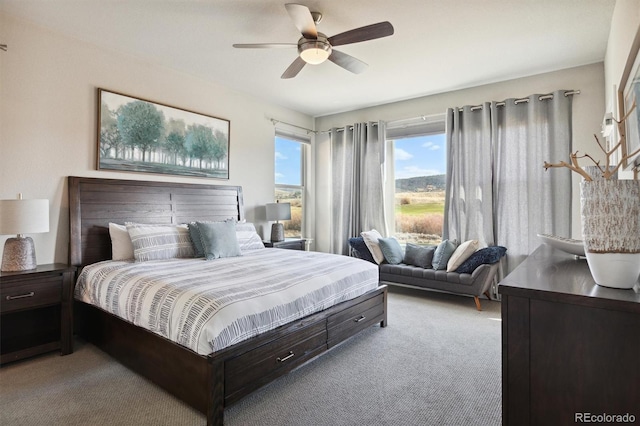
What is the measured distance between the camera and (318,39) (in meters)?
2.70

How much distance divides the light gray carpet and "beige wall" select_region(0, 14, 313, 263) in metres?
1.27

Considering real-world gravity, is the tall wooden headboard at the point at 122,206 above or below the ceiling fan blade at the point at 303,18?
below

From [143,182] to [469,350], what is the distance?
3608 mm

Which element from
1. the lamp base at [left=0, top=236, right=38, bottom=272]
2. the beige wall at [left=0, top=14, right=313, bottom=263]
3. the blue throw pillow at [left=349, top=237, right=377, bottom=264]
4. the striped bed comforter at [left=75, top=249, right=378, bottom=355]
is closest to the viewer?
the striped bed comforter at [left=75, top=249, right=378, bottom=355]

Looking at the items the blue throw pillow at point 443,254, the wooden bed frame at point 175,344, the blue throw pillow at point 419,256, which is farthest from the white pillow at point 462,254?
the wooden bed frame at point 175,344

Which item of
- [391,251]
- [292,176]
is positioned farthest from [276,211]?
[391,251]

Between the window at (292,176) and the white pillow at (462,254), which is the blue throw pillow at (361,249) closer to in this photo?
the white pillow at (462,254)

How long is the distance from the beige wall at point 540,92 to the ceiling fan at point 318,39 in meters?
2.14

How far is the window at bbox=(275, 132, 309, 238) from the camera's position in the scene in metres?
5.52

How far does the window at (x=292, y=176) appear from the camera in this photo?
5520 millimetres

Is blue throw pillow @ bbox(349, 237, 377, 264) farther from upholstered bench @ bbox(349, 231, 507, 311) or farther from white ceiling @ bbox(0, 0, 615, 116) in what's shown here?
white ceiling @ bbox(0, 0, 615, 116)

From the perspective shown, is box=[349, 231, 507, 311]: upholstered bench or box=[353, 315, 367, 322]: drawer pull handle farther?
box=[349, 231, 507, 311]: upholstered bench

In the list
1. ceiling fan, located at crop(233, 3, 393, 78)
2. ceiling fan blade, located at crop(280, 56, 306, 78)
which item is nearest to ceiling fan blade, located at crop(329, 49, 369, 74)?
ceiling fan, located at crop(233, 3, 393, 78)

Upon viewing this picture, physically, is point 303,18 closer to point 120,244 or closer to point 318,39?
point 318,39
